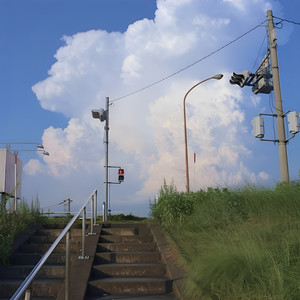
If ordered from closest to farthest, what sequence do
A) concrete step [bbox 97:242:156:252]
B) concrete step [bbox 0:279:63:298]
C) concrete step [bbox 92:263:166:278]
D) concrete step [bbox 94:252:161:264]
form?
concrete step [bbox 0:279:63:298], concrete step [bbox 92:263:166:278], concrete step [bbox 94:252:161:264], concrete step [bbox 97:242:156:252]

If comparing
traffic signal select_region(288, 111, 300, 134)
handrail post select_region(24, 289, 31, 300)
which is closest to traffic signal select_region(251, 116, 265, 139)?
traffic signal select_region(288, 111, 300, 134)

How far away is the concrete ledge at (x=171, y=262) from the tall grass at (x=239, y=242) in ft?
0.85

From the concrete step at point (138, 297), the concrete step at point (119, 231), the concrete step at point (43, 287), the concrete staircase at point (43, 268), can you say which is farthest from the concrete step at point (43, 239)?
the concrete step at point (138, 297)

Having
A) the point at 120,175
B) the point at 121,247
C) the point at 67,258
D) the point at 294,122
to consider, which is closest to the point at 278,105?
the point at 294,122

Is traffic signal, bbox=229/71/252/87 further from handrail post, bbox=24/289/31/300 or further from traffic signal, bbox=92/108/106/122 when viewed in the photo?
handrail post, bbox=24/289/31/300

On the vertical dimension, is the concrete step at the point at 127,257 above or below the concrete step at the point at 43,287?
above

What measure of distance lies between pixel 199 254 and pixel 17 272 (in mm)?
3652

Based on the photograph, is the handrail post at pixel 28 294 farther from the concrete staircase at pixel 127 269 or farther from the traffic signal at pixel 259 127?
the traffic signal at pixel 259 127

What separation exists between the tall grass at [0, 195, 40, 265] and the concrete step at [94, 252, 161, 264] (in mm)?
1841

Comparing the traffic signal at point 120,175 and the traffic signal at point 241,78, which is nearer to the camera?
the traffic signal at point 241,78

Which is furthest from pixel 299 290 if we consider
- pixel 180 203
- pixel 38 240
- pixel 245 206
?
pixel 38 240

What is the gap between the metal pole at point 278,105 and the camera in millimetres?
11164

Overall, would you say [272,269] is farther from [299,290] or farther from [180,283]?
[180,283]

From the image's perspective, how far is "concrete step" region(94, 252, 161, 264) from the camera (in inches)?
290
